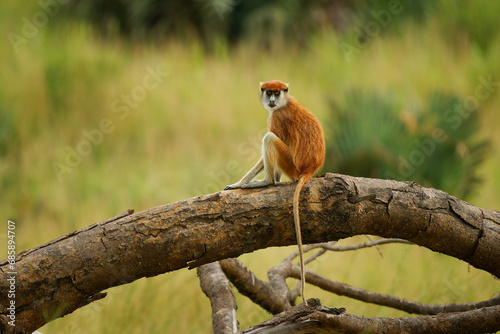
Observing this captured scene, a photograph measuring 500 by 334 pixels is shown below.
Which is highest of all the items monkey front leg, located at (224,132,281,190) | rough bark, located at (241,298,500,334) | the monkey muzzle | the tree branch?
the monkey muzzle

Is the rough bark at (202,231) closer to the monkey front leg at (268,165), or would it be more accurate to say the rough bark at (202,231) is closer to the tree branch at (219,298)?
the tree branch at (219,298)

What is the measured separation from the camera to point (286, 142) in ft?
10.6

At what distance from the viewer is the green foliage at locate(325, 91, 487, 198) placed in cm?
589

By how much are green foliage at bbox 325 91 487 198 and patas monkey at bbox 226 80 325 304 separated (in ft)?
8.96

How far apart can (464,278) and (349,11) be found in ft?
25.3

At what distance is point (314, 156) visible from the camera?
3111 mm

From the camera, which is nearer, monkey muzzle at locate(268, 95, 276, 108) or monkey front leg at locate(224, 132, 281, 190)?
monkey front leg at locate(224, 132, 281, 190)

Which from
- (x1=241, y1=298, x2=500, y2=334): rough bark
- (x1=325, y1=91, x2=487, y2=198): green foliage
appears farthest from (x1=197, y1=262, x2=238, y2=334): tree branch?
(x1=325, y1=91, x2=487, y2=198): green foliage

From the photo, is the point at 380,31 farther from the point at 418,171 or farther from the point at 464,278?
the point at 464,278

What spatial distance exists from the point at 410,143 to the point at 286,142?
306cm

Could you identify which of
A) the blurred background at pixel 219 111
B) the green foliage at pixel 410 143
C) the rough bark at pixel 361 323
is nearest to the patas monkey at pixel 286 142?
the rough bark at pixel 361 323

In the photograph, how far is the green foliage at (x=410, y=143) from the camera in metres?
5.89

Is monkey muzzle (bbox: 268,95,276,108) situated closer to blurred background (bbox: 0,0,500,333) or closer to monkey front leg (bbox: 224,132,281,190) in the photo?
monkey front leg (bbox: 224,132,281,190)

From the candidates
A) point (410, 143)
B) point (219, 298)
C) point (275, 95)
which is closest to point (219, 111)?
point (410, 143)
